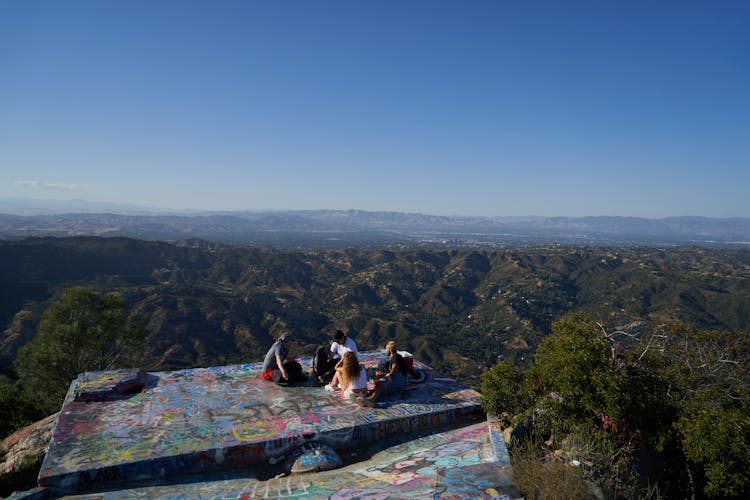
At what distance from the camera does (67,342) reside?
25750 millimetres

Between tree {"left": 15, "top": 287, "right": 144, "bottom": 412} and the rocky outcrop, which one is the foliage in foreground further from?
tree {"left": 15, "top": 287, "right": 144, "bottom": 412}

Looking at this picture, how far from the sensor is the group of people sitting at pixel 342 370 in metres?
9.92

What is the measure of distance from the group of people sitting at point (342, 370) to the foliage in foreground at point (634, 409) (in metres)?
2.48

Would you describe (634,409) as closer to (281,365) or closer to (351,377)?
(351,377)

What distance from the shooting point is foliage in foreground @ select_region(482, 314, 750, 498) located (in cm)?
773

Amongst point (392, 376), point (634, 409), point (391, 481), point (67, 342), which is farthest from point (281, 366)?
point (67, 342)

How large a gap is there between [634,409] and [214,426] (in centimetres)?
885

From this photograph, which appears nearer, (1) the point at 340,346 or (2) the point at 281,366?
(2) the point at 281,366

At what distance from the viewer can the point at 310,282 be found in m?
146

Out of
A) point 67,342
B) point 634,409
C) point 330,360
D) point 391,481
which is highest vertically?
point 634,409

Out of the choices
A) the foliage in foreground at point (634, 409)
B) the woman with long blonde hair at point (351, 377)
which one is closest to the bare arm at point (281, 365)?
the woman with long blonde hair at point (351, 377)

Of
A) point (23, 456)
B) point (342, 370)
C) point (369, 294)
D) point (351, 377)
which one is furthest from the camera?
point (369, 294)

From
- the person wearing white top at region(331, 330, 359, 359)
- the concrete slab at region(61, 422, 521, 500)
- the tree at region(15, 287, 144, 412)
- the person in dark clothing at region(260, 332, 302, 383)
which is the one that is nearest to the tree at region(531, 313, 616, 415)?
the concrete slab at region(61, 422, 521, 500)

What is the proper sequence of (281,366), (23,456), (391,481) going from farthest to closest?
(281,366), (23,456), (391,481)
